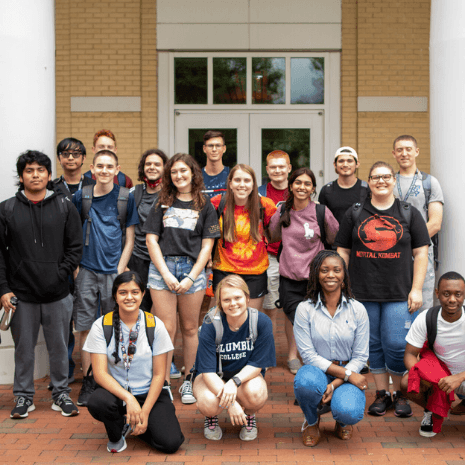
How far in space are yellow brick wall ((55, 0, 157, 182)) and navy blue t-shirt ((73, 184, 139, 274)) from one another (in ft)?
15.0

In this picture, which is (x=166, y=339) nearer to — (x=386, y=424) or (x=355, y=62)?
(x=386, y=424)

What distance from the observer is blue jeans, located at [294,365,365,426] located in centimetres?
396

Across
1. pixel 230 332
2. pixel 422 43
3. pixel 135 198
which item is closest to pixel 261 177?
pixel 422 43

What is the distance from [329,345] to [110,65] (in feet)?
22.7

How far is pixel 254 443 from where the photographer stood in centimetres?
409

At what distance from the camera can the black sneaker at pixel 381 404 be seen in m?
4.55

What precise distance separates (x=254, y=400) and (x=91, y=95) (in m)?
6.92

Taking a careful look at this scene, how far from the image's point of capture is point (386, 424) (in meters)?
4.39

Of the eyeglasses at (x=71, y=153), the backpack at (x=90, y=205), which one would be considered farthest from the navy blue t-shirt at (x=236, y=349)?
the eyeglasses at (x=71, y=153)

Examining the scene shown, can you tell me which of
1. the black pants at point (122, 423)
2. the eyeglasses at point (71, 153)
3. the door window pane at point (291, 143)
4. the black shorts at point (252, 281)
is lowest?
the black pants at point (122, 423)

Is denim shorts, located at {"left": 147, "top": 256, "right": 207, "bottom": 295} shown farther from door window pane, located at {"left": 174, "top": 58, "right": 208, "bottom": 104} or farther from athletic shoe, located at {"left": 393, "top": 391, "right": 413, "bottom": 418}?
door window pane, located at {"left": 174, "top": 58, "right": 208, "bottom": 104}

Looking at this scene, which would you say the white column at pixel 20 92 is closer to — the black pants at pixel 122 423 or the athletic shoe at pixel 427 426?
the black pants at pixel 122 423

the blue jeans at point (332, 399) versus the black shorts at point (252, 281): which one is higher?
the black shorts at point (252, 281)

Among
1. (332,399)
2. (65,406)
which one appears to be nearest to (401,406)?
(332,399)
